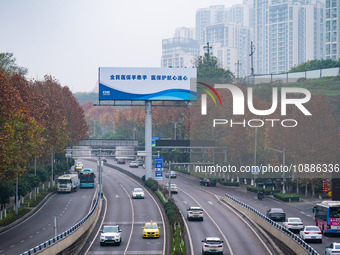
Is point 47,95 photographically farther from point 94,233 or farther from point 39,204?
point 94,233

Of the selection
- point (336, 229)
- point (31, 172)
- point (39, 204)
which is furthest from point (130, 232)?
point (31, 172)

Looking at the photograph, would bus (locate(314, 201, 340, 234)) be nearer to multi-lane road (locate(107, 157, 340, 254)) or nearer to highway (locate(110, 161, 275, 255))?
multi-lane road (locate(107, 157, 340, 254))

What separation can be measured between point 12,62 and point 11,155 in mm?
103376

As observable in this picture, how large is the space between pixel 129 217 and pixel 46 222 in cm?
988

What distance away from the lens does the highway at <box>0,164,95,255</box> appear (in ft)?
169

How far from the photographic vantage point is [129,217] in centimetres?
7000

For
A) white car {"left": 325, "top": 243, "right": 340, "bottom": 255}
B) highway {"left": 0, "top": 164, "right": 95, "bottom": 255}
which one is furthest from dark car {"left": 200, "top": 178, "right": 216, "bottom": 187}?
white car {"left": 325, "top": 243, "right": 340, "bottom": 255}

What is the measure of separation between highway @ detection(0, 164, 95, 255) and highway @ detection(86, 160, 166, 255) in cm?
376

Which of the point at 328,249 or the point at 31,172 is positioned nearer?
the point at 328,249

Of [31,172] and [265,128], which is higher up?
[265,128]

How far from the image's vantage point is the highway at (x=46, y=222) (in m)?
51.4

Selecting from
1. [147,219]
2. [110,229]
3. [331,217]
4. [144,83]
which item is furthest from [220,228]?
[144,83]

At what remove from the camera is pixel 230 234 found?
58125mm

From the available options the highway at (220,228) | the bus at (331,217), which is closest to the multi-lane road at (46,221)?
the highway at (220,228)
